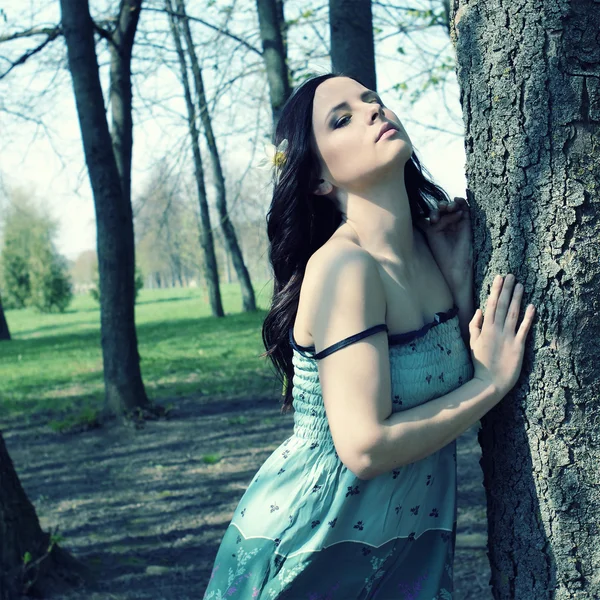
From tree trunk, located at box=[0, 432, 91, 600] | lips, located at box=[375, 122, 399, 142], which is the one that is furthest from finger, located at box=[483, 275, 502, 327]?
tree trunk, located at box=[0, 432, 91, 600]

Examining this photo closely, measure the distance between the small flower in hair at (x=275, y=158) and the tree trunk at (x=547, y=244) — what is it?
458 mm

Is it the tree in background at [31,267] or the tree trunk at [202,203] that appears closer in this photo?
the tree trunk at [202,203]

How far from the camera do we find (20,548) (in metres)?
3.48

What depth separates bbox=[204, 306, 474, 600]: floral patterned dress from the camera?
1696 millimetres

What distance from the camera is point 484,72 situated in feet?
5.71

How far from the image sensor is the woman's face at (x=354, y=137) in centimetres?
168

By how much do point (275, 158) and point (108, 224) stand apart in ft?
18.6

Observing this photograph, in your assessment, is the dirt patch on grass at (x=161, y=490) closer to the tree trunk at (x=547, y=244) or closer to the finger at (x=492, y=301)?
the tree trunk at (x=547, y=244)

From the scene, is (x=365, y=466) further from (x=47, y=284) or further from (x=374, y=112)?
(x=47, y=284)

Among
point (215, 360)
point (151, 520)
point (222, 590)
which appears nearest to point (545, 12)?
point (222, 590)

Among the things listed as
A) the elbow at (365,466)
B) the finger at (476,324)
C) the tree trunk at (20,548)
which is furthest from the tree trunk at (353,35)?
the elbow at (365,466)

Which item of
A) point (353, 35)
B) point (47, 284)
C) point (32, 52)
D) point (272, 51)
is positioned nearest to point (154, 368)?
point (32, 52)

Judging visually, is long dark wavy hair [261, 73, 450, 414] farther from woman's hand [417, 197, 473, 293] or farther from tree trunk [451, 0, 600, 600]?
tree trunk [451, 0, 600, 600]

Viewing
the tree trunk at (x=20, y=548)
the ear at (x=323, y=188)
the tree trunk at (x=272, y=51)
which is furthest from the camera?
the tree trunk at (x=272, y=51)
